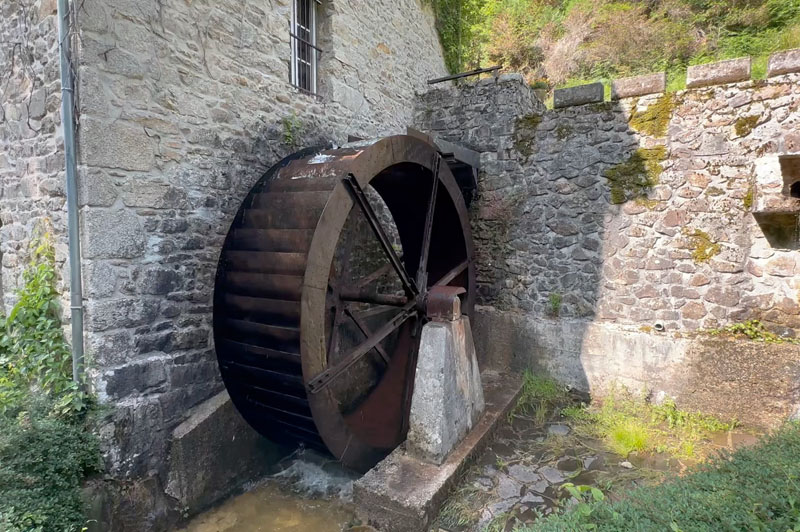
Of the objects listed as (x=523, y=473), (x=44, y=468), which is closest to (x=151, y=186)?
(x=44, y=468)

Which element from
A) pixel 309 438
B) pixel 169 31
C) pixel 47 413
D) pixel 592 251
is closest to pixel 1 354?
pixel 47 413

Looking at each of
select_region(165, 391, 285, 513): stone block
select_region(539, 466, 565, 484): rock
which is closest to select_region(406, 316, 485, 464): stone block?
select_region(539, 466, 565, 484): rock

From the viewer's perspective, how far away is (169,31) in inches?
124

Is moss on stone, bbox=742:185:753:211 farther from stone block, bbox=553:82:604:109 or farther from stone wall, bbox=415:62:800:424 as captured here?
stone block, bbox=553:82:604:109

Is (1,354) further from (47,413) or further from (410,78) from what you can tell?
(410,78)

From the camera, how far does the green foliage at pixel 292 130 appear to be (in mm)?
4082

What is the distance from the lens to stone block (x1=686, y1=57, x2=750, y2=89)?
393cm

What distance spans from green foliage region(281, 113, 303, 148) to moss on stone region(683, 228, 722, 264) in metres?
3.75

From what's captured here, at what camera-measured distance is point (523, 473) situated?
3.40 meters

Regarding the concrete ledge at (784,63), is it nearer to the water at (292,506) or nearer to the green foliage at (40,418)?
the water at (292,506)

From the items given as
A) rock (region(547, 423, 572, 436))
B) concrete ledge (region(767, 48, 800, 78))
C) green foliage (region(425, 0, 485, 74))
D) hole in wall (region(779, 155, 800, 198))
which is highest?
green foliage (region(425, 0, 485, 74))

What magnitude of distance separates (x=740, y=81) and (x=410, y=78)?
3638 mm

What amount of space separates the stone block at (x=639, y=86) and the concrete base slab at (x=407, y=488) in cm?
358

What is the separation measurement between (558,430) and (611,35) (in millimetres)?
7903
